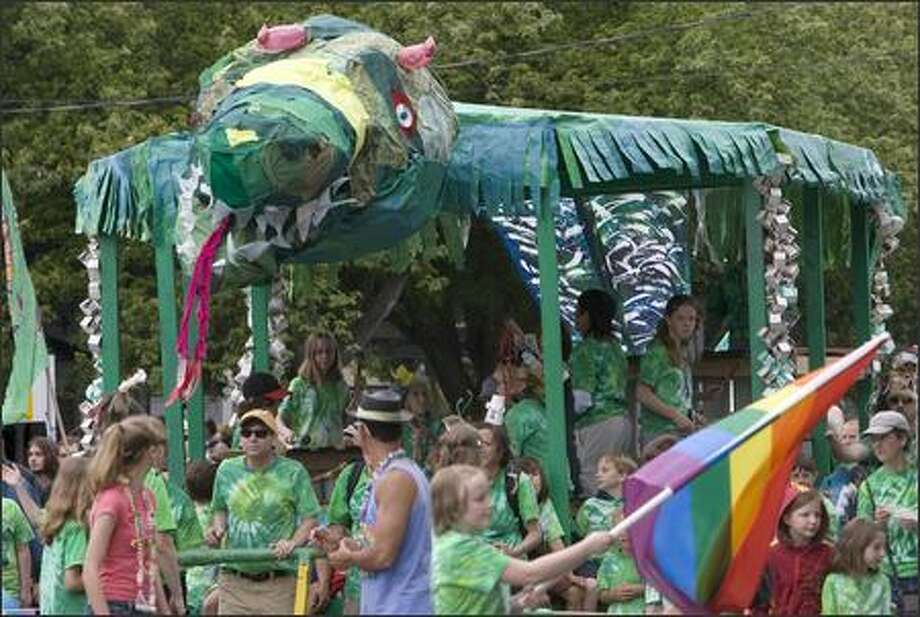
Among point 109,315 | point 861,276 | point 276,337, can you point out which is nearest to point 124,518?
point 109,315

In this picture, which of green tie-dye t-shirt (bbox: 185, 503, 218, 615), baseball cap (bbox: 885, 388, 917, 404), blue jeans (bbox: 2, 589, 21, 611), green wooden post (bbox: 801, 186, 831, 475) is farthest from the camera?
green wooden post (bbox: 801, 186, 831, 475)

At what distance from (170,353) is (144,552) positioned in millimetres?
4676

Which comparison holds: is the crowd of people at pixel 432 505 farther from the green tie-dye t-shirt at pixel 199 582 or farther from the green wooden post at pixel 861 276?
the green wooden post at pixel 861 276

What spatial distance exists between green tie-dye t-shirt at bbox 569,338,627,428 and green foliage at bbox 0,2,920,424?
47.2ft

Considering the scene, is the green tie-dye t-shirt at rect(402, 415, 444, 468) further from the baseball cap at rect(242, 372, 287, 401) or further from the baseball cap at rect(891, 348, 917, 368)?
the baseball cap at rect(891, 348, 917, 368)

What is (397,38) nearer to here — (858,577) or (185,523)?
(185,523)

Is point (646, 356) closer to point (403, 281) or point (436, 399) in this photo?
point (436, 399)

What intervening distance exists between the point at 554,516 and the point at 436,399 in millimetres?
2912

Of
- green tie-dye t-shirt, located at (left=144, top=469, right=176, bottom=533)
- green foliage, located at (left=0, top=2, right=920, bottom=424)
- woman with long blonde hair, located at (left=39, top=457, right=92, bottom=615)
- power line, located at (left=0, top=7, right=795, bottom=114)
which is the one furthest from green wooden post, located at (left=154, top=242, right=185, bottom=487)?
power line, located at (left=0, top=7, right=795, bottom=114)

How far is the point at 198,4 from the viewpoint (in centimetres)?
3447

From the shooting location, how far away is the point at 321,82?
13594mm

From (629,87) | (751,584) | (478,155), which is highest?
(629,87)

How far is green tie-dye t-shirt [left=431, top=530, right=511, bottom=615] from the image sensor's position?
9461 mm

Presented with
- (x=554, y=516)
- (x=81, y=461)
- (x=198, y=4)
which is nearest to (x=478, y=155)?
(x=554, y=516)
